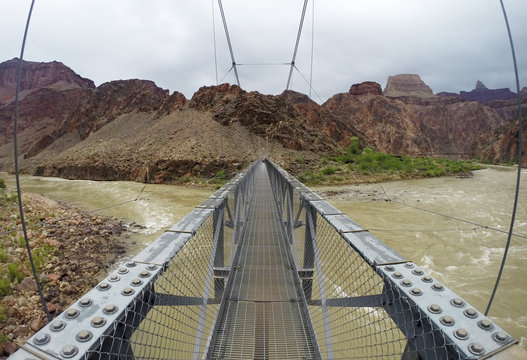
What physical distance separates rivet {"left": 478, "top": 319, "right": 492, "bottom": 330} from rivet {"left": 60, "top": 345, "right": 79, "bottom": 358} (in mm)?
1002

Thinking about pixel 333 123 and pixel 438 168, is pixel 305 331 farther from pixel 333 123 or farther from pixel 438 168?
pixel 333 123

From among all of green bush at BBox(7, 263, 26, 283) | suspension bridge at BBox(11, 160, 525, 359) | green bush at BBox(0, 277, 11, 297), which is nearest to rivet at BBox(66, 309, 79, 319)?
suspension bridge at BBox(11, 160, 525, 359)

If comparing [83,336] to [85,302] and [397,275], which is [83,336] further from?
[397,275]

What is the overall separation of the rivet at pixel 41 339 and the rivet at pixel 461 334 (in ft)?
3.31

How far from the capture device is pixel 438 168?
23.8m

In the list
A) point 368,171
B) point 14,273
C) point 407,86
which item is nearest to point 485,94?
point 407,86

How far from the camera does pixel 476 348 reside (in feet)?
2.15

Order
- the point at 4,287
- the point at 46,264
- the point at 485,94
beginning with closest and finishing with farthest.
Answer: the point at 4,287 < the point at 46,264 < the point at 485,94

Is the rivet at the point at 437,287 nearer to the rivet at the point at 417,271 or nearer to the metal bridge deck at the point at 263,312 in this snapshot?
the rivet at the point at 417,271

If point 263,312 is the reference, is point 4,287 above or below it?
below

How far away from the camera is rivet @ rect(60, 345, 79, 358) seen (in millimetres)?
648

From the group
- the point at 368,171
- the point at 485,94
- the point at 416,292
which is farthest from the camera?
the point at 485,94

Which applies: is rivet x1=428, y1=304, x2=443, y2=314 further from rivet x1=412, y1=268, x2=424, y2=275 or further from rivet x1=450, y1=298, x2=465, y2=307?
rivet x1=412, y1=268, x2=424, y2=275

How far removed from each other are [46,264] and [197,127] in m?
27.6
